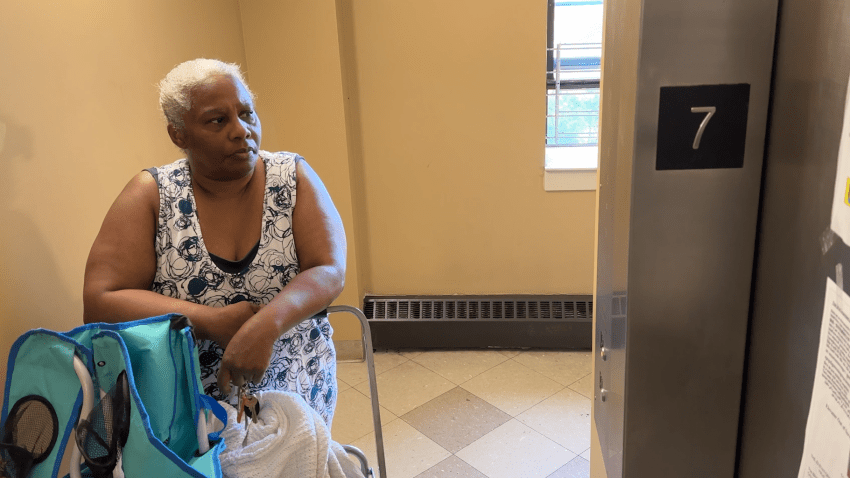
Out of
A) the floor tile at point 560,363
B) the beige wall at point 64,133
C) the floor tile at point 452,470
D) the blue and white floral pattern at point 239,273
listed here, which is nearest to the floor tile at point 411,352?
the floor tile at point 560,363

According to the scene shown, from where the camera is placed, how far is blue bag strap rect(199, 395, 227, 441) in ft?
4.26

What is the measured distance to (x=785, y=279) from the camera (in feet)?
3.24

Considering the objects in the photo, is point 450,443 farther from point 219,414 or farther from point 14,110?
point 14,110

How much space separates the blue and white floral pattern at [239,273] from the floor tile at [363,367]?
1.52 m

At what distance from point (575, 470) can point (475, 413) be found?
499 mm

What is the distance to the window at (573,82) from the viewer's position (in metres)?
3.11

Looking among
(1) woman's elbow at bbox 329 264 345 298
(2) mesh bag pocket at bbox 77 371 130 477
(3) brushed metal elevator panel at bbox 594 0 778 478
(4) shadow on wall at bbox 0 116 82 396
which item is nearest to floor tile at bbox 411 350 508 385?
(1) woman's elbow at bbox 329 264 345 298

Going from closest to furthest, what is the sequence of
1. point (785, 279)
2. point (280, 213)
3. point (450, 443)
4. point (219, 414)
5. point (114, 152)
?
1. point (785, 279)
2. point (219, 414)
3. point (280, 213)
4. point (114, 152)
5. point (450, 443)

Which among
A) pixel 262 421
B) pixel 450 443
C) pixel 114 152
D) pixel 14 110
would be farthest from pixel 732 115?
pixel 450 443

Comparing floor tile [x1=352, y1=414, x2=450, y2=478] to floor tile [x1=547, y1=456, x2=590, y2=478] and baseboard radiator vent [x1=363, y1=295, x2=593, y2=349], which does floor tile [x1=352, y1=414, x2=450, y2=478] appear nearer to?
floor tile [x1=547, y1=456, x2=590, y2=478]

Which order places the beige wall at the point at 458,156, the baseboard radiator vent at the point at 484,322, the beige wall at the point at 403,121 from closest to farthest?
the beige wall at the point at 403,121
the beige wall at the point at 458,156
the baseboard radiator vent at the point at 484,322

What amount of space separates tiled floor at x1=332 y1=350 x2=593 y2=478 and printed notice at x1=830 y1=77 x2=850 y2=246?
1.88 m

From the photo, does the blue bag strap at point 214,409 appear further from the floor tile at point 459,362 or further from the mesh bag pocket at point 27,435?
the floor tile at point 459,362

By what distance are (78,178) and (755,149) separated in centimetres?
164
